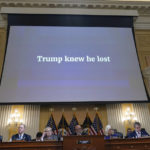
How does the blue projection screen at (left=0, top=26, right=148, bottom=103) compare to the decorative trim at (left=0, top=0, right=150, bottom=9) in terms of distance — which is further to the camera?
the decorative trim at (left=0, top=0, right=150, bottom=9)

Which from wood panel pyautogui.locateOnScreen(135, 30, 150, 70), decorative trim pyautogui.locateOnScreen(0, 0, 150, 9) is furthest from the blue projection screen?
decorative trim pyautogui.locateOnScreen(0, 0, 150, 9)

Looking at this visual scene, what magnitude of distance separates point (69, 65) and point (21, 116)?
8.97 ft

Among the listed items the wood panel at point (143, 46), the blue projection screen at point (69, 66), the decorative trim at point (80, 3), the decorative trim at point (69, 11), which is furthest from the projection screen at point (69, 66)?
the decorative trim at point (80, 3)

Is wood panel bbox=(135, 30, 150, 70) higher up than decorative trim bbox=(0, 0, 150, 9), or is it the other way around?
decorative trim bbox=(0, 0, 150, 9)

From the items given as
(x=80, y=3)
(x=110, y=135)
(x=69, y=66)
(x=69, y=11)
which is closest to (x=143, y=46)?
(x=80, y=3)

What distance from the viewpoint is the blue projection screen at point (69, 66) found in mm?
6027

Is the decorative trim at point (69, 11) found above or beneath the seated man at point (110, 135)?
above

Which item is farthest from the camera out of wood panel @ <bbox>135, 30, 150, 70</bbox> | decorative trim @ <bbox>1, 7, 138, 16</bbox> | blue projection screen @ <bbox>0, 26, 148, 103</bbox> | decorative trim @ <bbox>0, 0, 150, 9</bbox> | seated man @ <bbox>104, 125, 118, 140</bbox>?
decorative trim @ <bbox>0, 0, 150, 9</bbox>

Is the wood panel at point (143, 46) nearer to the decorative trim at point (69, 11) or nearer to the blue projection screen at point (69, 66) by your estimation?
the decorative trim at point (69, 11)

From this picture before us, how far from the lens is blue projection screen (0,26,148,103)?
6.03 metres

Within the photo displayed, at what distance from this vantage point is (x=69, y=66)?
6.43 meters

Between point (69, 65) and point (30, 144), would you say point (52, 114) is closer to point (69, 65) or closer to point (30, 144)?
point (69, 65)

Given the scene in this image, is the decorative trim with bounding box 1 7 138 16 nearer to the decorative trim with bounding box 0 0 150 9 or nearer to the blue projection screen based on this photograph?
the decorative trim with bounding box 0 0 150 9

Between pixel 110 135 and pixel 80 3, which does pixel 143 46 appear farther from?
pixel 110 135
